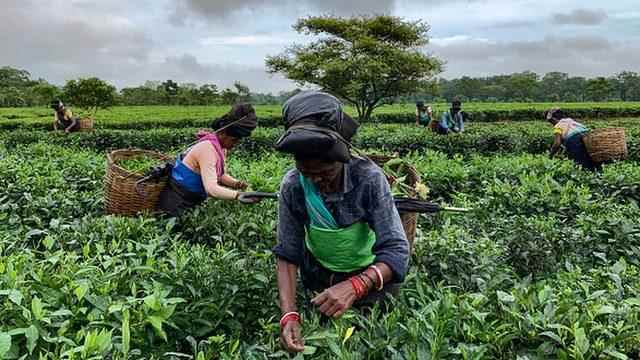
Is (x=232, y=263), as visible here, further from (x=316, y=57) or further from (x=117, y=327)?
(x=316, y=57)

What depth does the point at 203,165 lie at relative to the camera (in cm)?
374

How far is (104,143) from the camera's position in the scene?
41.9 feet

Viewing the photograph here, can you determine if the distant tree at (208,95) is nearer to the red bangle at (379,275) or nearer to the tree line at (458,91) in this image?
the tree line at (458,91)

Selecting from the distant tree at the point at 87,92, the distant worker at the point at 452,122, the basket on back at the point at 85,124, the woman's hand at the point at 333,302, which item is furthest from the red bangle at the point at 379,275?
the distant tree at the point at 87,92

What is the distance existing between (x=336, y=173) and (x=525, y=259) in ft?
7.88

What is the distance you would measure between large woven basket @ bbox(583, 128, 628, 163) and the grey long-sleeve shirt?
6526 mm

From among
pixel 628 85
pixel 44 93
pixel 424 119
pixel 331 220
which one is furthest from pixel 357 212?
pixel 628 85

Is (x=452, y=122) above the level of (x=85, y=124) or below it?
below

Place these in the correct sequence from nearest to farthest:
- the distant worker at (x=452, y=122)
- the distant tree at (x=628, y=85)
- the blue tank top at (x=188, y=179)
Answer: the blue tank top at (x=188, y=179) < the distant worker at (x=452, y=122) < the distant tree at (x=628, y=85)

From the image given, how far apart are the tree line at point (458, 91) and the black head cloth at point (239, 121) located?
30114 mm

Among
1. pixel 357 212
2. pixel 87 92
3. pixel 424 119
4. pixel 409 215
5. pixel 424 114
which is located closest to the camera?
pixel 357 212

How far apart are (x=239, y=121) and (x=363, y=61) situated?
15447 millimetres

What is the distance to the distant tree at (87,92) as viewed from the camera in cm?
1909

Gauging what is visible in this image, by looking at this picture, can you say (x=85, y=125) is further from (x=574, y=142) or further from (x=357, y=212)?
(x=357, y=212)
